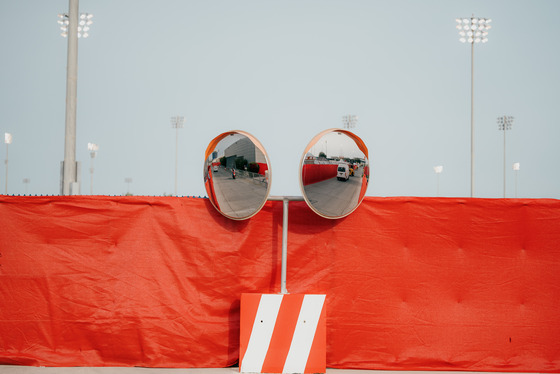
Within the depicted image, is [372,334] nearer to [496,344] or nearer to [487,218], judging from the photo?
[496,344]

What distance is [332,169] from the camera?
18.3 ft

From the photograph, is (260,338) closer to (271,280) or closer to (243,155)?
(271,280)

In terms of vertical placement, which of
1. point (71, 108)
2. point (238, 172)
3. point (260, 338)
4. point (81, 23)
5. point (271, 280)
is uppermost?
point (81, 23)

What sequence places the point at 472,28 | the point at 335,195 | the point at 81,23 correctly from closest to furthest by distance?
1. the point at 335,195
2. the point at 81,23
3. the point at 472,28

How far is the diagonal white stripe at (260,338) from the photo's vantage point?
5547 mm

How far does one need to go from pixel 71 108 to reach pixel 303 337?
481cm

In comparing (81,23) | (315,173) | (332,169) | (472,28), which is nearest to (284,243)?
(315,173)

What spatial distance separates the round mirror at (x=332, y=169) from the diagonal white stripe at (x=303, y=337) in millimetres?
1073

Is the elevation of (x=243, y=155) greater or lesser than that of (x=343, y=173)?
greater

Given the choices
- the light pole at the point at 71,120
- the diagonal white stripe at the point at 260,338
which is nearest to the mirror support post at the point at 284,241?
the diagonal white stripe at the point at 260,338

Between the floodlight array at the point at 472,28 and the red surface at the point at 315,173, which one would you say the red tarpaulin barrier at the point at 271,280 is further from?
the floodlight array at the point at 472,28

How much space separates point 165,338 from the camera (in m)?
5.89

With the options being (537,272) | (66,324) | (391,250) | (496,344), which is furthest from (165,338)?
(537,272)

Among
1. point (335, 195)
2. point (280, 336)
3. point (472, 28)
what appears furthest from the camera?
point (472, 28)
